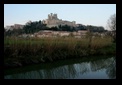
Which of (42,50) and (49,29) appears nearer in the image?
(42,50)

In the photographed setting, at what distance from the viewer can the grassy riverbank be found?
4.61 m

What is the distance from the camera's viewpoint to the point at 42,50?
5.47 m

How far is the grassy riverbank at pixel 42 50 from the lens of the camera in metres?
4.61

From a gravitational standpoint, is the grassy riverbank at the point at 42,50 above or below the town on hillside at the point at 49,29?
below

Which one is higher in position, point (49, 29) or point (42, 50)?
point (49, 29)

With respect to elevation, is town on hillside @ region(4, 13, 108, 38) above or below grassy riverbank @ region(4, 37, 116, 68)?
above

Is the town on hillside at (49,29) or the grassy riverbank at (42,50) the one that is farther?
the town on hillside at (49,29)

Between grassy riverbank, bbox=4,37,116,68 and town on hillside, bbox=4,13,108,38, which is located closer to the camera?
grassy riverbank, bbox=4,37,116,68
